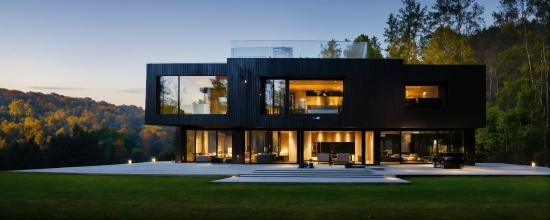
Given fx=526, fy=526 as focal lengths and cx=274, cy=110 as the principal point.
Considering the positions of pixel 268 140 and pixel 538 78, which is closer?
pixel 268 140

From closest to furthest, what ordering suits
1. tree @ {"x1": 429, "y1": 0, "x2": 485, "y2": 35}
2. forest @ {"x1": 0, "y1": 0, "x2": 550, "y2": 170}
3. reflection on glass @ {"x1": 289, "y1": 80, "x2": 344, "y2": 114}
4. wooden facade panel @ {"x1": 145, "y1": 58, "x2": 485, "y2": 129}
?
wooden facade panel @ {"x1": 145, "y1": 58, "x2": 485, "y2": 129}
reflection on glass @ {"x1": 289, "y1": 80, "x2": 344, "y2": 114}
forest @ {"x1": 0, "y1": 0, "x2": 550, "y2": 170}
tree @ {"x1": 429, "y1": 0, "x2": 485, "y2": 35}

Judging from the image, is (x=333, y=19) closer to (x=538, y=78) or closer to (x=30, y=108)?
(x=538, y=78)

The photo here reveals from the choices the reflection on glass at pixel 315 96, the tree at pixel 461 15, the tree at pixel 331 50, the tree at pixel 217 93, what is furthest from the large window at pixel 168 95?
the tree at pixel 461 15

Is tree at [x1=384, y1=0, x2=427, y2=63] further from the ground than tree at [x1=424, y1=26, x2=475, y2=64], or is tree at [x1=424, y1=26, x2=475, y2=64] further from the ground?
tree at [x1=384, y1=0, x2=427, y2=63]

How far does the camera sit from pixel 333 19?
124ft

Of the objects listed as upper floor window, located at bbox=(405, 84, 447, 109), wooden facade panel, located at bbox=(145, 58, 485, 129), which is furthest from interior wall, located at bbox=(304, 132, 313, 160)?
upper floor window, located at bbox=(405, 84, 447, 109)

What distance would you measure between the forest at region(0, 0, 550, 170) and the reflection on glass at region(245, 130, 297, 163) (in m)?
4.79

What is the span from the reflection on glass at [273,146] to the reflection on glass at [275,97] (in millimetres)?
1452

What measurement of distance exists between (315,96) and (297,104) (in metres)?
1.03

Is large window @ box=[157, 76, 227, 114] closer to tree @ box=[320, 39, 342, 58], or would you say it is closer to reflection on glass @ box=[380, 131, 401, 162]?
tree @ box=[320, 39, 342, 58]

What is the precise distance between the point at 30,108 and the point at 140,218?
57612mm

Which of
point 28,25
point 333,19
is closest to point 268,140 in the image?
point 333,19

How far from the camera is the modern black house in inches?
1035

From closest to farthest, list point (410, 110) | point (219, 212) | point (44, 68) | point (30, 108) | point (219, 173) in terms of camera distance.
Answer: point (219, 212) < point (219, 173) < point (410, 110) < point (44, 68) < point (30, 108)
